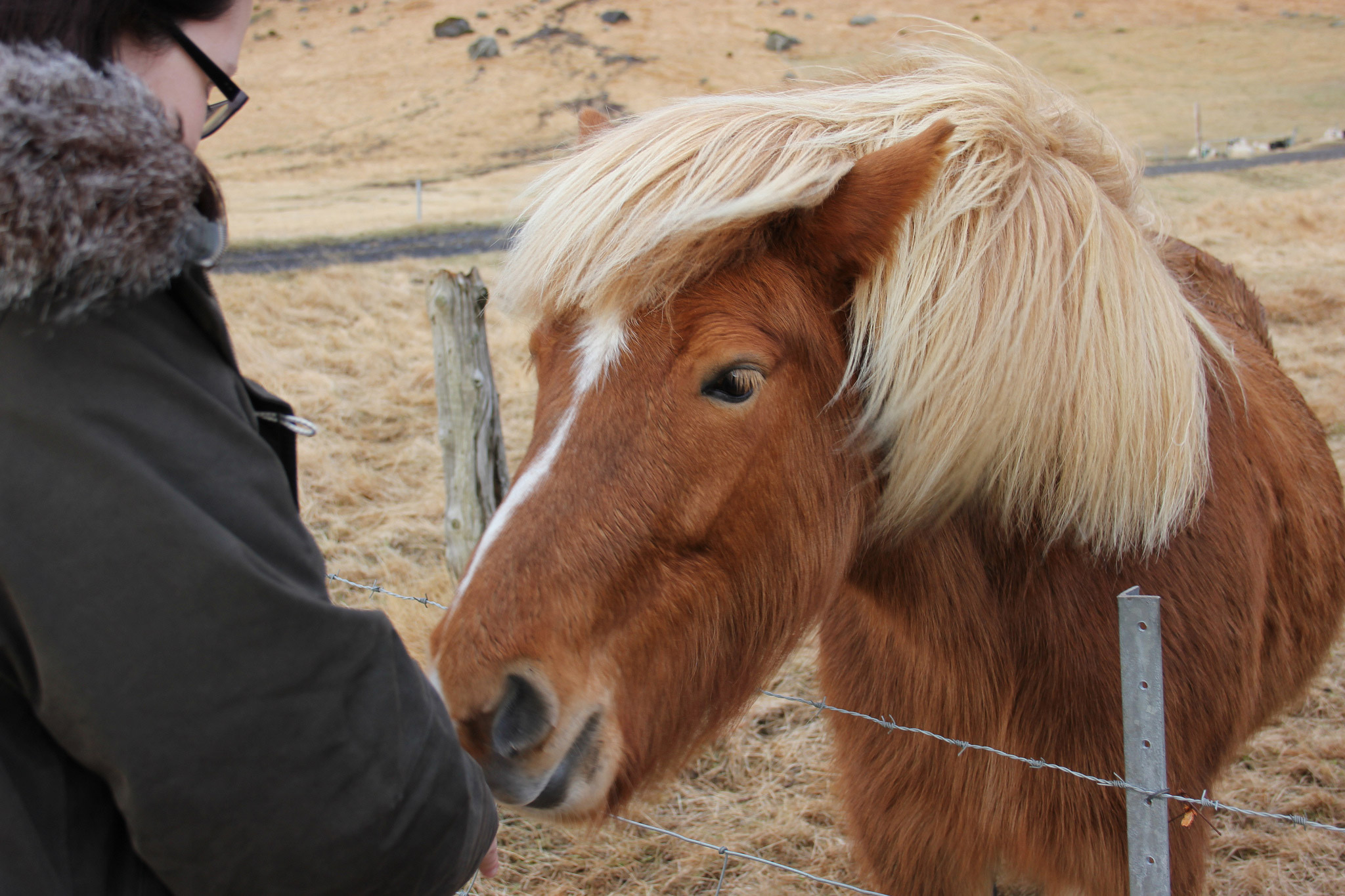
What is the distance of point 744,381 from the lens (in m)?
1.49

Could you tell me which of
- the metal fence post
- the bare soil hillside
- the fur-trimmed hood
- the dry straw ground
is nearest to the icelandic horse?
the metal fence post

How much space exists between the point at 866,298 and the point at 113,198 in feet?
3.89

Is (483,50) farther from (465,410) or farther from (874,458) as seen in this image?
(874,458)

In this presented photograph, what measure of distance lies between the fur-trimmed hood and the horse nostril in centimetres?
76

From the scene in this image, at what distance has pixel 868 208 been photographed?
1530 millimetres

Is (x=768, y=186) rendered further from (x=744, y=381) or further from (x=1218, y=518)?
Result: (x=1218, y=518)

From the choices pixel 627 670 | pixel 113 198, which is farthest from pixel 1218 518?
pixel 113 198

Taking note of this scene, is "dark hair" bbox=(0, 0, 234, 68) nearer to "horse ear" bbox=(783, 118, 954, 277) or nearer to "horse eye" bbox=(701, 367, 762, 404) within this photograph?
"horse eye" bbox=(701, 367, 762, 404)

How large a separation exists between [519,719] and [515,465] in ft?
17.1

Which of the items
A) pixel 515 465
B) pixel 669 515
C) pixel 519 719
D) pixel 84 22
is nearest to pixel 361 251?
pixel 515 465

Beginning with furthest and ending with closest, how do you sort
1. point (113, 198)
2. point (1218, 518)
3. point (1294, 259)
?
point (1294, 259), point (1218, 518), point (113, 198)

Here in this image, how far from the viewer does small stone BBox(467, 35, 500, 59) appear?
4547cm

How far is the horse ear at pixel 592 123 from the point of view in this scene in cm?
208

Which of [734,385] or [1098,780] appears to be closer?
[734,385]
